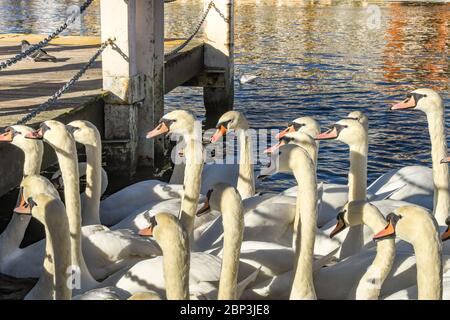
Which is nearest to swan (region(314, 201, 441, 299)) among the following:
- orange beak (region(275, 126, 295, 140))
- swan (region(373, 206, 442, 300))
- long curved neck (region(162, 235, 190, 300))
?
swan (region(373, 206, 442, 300))

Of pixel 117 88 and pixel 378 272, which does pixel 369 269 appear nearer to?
pixel 378 272

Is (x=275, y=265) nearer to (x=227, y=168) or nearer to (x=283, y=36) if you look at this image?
(x=227, y=168)

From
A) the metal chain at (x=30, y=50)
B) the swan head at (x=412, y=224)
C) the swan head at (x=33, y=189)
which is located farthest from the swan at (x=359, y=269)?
the metal chain at (x=30, y=50)

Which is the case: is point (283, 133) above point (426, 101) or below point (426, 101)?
below

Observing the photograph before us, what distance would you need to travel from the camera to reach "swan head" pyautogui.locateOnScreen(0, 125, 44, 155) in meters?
7.96

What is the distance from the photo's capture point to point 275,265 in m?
6.78

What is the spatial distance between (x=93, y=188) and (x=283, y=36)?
22534 mm

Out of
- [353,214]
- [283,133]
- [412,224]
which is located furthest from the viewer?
[283,133]

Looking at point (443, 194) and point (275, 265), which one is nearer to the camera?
point (275, 265)

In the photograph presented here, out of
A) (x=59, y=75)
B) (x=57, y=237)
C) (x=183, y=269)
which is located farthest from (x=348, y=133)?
(x=59, y=75)

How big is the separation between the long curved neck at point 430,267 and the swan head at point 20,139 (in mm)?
3933

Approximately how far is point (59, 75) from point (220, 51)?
3983 millimetres

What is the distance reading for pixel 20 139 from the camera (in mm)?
7988
